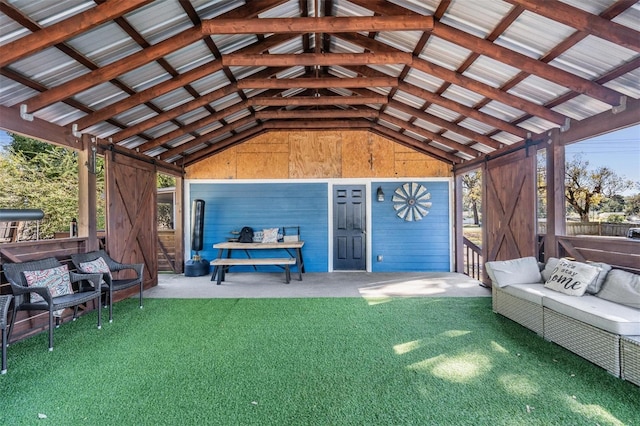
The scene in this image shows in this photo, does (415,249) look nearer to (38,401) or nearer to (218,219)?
(218,219)

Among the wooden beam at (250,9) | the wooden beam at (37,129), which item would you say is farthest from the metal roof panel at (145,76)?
the wooden beam at (250,9)

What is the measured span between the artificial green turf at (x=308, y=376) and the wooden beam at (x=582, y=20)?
2.72 meters

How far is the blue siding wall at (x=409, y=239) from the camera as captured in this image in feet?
23.4

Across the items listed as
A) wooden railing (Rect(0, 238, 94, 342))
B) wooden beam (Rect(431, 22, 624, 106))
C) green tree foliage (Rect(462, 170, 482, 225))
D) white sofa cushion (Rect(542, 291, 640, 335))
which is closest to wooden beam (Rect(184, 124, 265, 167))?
wooden railing (Rect(0, 238, 94, 342))

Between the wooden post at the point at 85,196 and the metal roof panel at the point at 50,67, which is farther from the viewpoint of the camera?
the wooden post at the point at 85,196

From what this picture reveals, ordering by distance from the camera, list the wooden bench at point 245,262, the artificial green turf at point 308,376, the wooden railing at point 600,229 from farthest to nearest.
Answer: the wooden bench at point 245,262, the wooden railing at point 600,229, the artificial green turf at point 308,376

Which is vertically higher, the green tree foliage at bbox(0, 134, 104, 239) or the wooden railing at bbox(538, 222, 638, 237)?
the green tree foliage at bbox(0, 134, 104, 239)

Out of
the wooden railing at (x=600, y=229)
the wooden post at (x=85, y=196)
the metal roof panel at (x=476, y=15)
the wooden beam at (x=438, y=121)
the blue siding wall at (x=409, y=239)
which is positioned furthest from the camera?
the blue siding wall at (x=409, y=239)

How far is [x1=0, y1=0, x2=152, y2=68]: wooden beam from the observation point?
2588 mm

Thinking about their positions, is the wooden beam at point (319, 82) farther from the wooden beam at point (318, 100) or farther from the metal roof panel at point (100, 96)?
the metal roof panel at point (100, 96)

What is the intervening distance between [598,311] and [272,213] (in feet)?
19.3

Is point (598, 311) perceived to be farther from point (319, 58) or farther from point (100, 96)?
point (100, 96)

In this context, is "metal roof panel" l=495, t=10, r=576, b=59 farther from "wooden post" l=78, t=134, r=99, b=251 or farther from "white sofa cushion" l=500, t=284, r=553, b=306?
"wooden post" l=78, t=134, r=99, b=251

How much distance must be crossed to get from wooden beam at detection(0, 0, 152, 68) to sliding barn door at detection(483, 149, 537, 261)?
5270 millimetres
